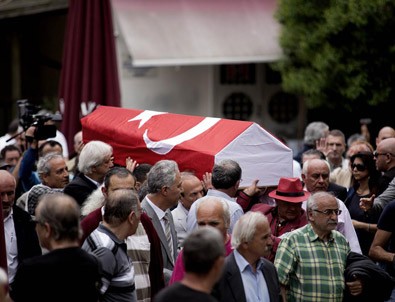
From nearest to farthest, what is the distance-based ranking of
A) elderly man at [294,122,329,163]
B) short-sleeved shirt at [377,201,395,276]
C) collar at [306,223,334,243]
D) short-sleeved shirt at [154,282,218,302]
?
short-sleeved shirt at [154,282,218,302], collar at [306,223,334,243], short-sleeved shirt at [377,201,395,276], elderly man at [294,122,329,163]

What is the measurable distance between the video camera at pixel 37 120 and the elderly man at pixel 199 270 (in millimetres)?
4910

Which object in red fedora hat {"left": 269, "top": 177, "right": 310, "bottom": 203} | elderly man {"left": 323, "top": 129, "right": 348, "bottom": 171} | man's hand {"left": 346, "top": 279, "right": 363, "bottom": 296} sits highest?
red fedora hat {"left": 269, "top": 177, "right": 310, "bottom": 203}

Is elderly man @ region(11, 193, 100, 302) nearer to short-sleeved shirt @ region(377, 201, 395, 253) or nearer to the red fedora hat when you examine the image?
the red fedora hat

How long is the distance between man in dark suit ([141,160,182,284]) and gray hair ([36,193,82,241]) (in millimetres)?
2054

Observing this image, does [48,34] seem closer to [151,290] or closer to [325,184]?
[325,184]

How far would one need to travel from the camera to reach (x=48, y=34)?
20.5m

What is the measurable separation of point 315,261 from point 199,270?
2.08 meters

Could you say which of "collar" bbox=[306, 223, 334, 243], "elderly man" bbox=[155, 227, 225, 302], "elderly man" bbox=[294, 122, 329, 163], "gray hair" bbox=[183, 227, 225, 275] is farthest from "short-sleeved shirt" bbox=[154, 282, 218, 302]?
"elderly man" bbox=[294, 122, 329, 163]

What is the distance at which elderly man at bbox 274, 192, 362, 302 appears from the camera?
275 inches

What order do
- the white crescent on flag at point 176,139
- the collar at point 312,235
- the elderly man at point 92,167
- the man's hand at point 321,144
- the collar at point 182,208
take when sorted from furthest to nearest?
the man's hand at point 321,144 → the white crescent on flag at point 176,139 → the elderly man at point 92,167 → the collar at point 182,208 → the collar at point 312,235

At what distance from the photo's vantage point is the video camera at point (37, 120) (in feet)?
32.4

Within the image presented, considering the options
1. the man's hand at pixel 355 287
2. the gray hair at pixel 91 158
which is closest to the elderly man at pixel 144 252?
the gray hair at pixel 91 158

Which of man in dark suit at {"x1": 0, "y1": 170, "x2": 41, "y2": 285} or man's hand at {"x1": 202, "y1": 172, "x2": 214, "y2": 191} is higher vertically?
man's hand at {"x1": 202, "y1": 172, "x2": 214, "y2": 191}

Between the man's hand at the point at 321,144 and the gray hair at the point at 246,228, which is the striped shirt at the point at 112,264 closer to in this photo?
the gray hair at the point at 246,228
